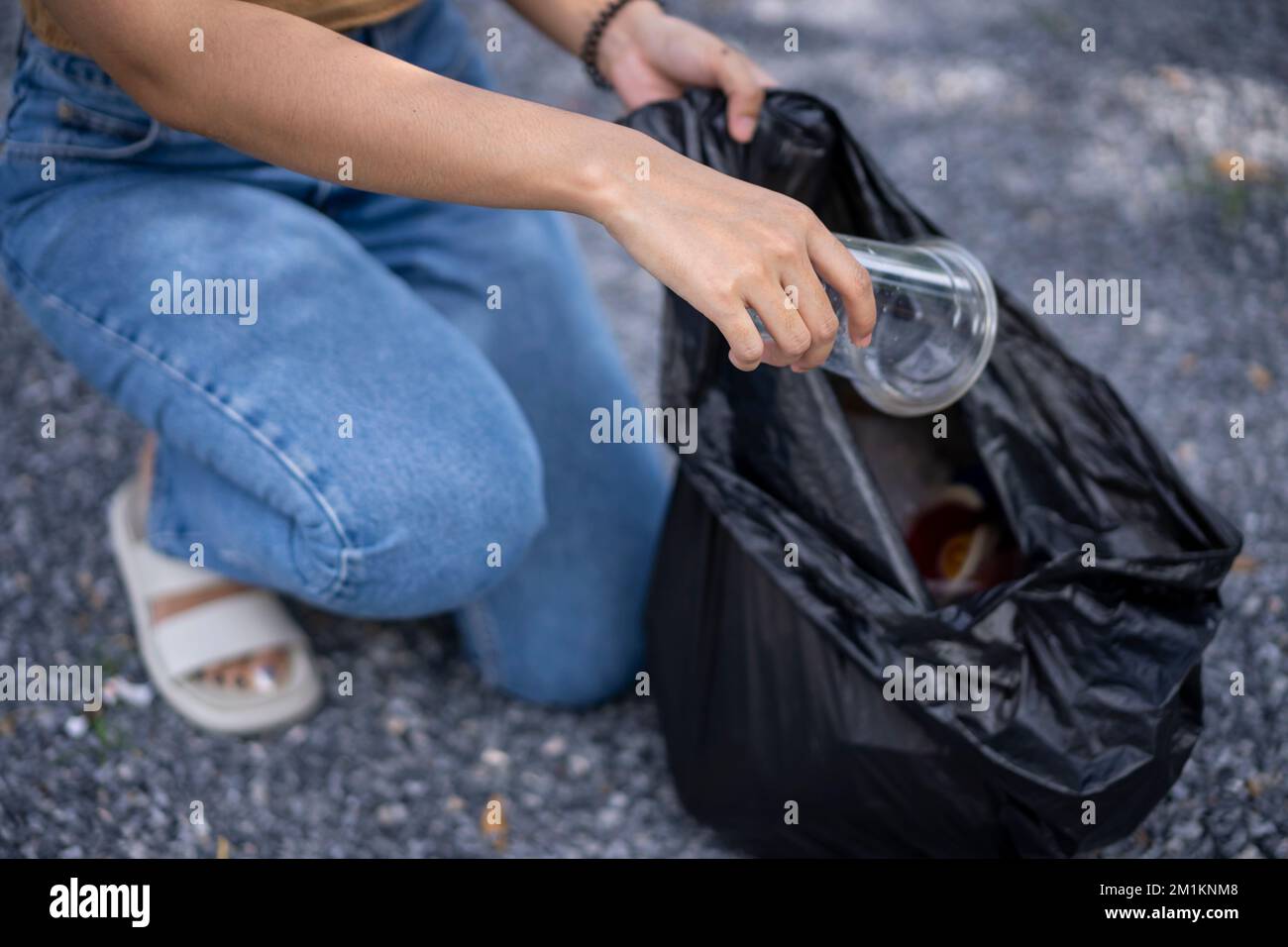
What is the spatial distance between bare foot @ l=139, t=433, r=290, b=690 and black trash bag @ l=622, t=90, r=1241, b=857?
20.1 inches

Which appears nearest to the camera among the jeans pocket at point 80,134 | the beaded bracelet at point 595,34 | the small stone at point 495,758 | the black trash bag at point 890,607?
the black trash bag at point 890,607

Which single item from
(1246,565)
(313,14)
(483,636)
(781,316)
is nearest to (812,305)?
(781,316)

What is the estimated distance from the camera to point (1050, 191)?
2297 millimetres

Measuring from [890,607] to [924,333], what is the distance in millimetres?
300

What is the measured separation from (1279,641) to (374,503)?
3.81ft

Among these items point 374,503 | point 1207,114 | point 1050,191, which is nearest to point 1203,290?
point 1050,191

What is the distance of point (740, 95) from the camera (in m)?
1.21

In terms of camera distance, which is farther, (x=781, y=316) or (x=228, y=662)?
(x=228, y=662)

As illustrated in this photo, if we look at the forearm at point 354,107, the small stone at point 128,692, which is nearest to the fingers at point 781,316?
the forearm at point 354,107

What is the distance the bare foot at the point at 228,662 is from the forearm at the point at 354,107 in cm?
67

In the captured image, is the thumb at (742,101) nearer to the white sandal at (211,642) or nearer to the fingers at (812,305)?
the fingers at (812,305)

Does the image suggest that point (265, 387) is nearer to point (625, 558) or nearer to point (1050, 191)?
point (625, 558)

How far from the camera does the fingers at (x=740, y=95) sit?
1204 millimetres

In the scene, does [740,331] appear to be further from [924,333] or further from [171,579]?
[171,579]
